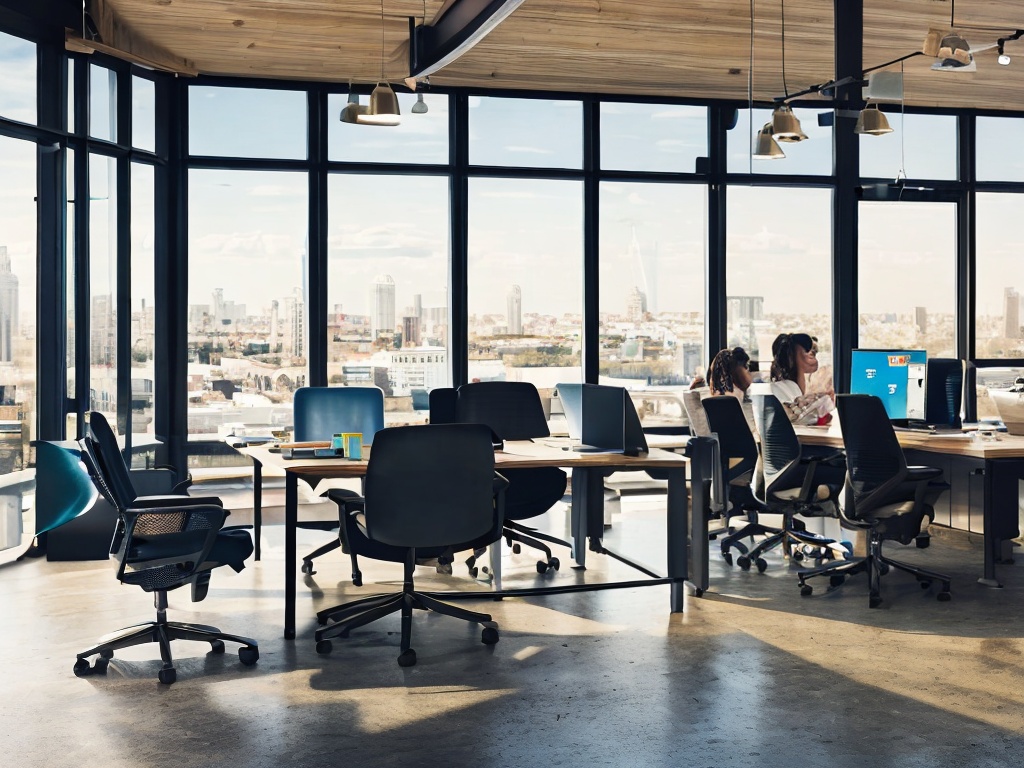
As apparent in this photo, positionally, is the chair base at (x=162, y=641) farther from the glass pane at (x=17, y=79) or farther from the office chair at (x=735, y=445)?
the glass pane at (x=17, y=79)

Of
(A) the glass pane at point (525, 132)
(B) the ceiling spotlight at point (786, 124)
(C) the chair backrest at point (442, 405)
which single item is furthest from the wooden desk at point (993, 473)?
(A) the glass pane at point (525, 132)

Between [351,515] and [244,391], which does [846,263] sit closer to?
[244,391]

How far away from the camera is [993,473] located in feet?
19.5

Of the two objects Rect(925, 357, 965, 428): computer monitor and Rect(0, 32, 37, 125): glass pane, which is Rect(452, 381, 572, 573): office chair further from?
Rect(0, 32, 37, 125): glass pane

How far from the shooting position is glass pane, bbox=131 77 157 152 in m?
7.91

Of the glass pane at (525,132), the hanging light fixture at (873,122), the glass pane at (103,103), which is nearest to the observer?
the glass pane at (103,103)

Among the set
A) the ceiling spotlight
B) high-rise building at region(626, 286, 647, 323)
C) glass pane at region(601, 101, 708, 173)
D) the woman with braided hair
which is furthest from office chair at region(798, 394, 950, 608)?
glass pane at region(601, 101, 708, 173)

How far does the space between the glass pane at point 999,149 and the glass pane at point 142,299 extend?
24.5 feet

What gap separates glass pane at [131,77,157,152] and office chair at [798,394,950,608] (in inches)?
213

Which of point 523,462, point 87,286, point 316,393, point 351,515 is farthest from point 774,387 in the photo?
point 87,286

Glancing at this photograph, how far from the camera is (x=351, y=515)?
15.9ft

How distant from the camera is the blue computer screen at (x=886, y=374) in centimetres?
684

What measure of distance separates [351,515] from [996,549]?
12.8ft

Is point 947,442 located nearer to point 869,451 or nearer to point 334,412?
point 869,451
